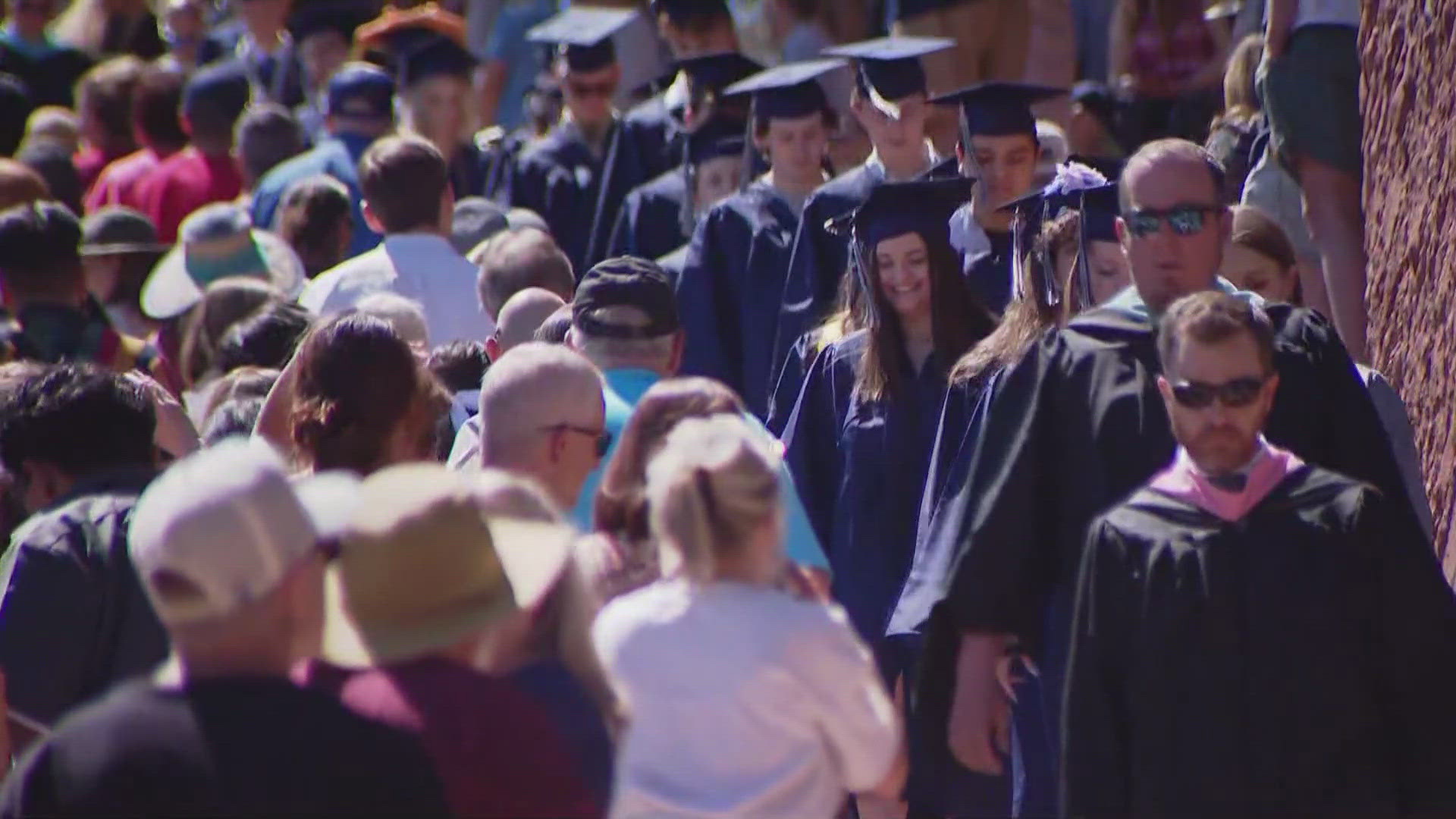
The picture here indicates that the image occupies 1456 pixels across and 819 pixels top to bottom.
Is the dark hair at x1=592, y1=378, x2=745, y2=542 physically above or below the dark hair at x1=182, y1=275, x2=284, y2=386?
above

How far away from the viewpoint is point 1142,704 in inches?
196

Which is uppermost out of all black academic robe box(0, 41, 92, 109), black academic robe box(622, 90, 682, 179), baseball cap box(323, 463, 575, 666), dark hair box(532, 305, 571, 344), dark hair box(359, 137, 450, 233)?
baseball cap box(323, 463, 575, 666)

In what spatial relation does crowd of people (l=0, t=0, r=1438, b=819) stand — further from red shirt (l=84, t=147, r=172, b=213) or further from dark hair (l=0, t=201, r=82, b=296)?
red shirt (l=84, t=147, r=172, b=213)

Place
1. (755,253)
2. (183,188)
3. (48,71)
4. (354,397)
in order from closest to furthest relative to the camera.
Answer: (354,397), (755,253), (183,188), (48,71)

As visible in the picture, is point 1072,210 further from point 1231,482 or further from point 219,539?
point 219,539

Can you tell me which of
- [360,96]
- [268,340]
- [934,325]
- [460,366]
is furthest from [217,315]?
[360,96]

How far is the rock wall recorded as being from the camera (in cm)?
704

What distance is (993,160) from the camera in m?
7.87

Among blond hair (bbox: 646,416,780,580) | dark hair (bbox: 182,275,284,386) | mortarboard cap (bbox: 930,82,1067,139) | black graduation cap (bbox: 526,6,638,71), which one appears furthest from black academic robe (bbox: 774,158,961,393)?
blond hair (bbox: 646,416,780,580)

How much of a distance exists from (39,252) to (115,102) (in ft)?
16.6

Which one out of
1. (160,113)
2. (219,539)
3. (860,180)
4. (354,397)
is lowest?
(160,113)

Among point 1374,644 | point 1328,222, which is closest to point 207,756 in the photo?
point 1374,644

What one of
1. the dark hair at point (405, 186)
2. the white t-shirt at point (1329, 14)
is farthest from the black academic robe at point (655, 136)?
the white t-shirt at point (1329, 14)

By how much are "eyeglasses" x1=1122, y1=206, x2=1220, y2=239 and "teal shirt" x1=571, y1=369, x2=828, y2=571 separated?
835 millimetres
